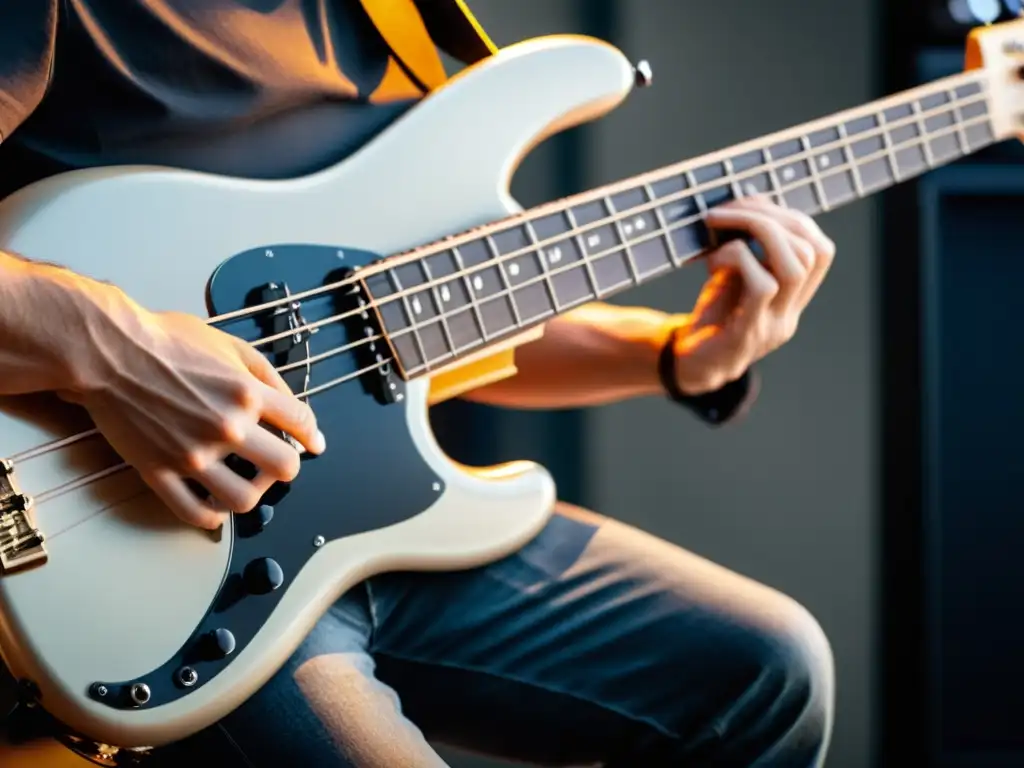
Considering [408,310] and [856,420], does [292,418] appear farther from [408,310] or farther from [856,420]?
[856,420]

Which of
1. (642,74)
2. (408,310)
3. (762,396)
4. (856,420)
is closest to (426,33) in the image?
(642,74)

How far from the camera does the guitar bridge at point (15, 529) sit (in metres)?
0.60

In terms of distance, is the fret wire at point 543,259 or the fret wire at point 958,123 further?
the fret wire at point 958,123

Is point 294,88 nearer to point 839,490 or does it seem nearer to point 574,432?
point 574,432

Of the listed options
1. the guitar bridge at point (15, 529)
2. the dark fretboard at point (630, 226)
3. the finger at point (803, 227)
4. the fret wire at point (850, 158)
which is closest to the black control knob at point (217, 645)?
the guitar bridge at point (15, 529)

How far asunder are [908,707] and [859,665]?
0.07m

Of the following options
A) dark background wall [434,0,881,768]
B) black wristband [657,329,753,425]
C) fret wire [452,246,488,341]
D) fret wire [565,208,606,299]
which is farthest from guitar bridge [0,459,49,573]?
dark background wall [434,0,881,768]

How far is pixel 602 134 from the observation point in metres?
1.24

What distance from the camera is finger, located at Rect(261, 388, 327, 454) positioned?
0.65 metres

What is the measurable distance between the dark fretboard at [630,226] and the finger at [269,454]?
0.13m

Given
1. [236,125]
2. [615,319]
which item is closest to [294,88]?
[236,125]

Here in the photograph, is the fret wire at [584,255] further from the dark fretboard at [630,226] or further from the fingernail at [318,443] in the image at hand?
the fingernail at [318,443]

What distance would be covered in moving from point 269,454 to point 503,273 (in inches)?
Result: 9.7

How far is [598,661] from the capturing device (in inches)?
32.2
